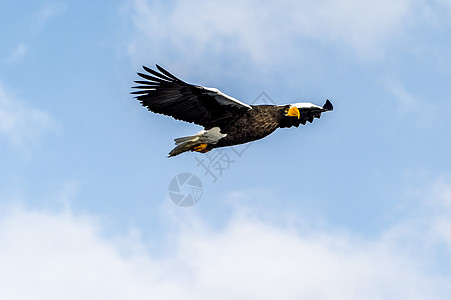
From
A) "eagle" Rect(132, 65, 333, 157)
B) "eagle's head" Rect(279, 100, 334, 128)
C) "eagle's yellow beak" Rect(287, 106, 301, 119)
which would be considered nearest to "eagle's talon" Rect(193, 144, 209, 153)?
"eagle" Rect(132, 65, 333, 157)

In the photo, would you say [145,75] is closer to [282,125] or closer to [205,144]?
[205,144]

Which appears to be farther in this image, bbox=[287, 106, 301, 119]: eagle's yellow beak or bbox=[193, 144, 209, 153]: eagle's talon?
bbox=[287, 106, 301, 119]: eagle's yellow beak

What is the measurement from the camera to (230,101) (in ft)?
57.2

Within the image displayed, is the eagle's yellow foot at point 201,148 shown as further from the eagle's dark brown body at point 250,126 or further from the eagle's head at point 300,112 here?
the eagle's head at point 300,112

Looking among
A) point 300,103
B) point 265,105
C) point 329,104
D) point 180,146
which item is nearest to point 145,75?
point 180,146

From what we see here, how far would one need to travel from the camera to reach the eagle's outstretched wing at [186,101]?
17.0 metres

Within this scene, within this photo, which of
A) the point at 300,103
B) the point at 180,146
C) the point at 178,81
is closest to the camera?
the point at 178,81

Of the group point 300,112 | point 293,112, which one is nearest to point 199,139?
point 293,112

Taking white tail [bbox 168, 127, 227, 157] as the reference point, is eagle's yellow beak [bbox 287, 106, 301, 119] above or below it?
above

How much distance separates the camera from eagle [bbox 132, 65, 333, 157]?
17.1 meters

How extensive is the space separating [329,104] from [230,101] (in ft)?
15.8

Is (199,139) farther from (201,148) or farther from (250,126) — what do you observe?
(250,126)

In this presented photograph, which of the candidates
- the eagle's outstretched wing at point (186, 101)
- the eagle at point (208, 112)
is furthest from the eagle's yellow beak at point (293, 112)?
the eagle's outstretched wing at point (186, 101)

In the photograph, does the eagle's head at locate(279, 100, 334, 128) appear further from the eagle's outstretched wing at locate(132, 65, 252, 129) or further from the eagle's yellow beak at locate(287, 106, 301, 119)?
the eagle's outstretched wing at locate(132, 65, 252, 129)
